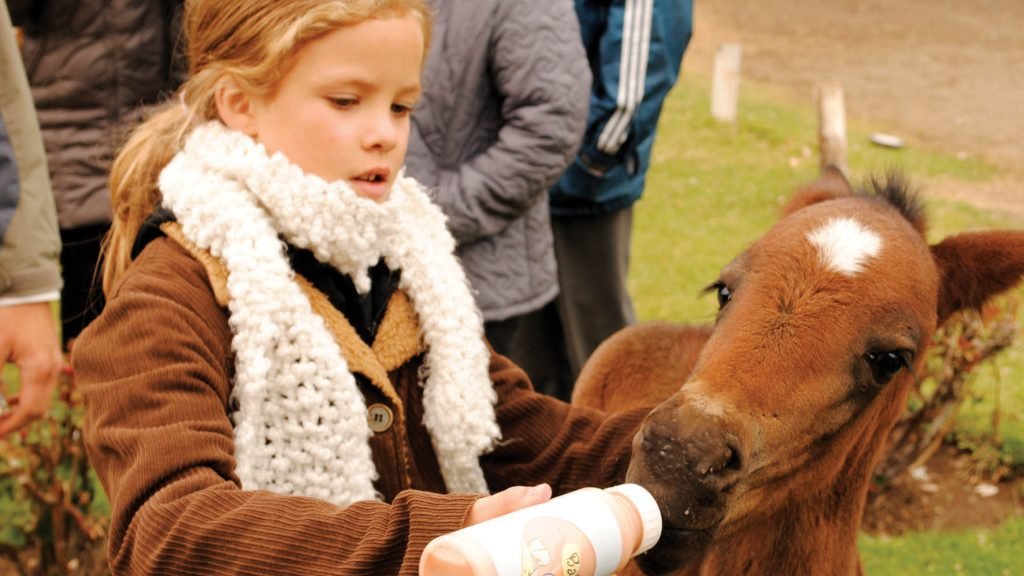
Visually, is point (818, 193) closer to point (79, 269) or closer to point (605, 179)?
point (605, 179)

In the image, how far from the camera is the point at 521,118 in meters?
3.83

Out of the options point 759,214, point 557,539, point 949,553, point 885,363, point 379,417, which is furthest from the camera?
point 759,214

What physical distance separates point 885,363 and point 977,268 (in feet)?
1.69

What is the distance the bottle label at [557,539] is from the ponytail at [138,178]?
4.39 ft

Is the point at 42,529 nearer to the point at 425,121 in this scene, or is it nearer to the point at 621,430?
the point at 425,121

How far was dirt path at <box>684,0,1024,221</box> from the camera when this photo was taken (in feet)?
42.3

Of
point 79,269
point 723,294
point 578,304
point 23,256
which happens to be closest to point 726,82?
point 578,304

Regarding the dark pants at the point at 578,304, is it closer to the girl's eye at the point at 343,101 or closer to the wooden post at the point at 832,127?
the wooden post at the point at 832,127

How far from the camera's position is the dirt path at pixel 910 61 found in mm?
12883

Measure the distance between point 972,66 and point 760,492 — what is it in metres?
15.1

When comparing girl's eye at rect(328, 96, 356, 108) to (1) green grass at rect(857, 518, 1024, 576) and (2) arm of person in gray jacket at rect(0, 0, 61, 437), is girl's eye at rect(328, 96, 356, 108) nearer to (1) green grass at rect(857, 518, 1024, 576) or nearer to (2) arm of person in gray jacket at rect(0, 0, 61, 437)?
(2) arm of person in gray jacket at rect(0, 0, 61, 437)

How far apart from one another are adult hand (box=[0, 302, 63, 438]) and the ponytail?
1.33 ft

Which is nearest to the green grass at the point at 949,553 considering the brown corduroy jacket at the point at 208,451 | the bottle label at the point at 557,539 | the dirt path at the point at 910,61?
the brown corduroy jacket at the point at 208,451

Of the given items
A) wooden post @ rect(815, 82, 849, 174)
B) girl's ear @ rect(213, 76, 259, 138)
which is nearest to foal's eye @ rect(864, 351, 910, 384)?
girl's ear @ rect(213, 76, 259, 138)
